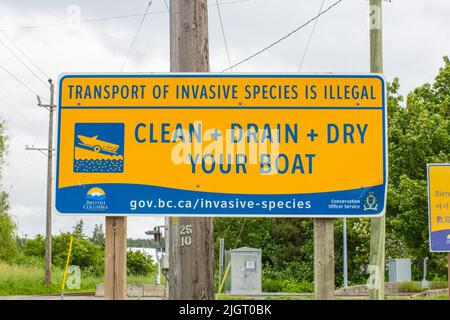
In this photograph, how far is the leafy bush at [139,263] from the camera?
169ft

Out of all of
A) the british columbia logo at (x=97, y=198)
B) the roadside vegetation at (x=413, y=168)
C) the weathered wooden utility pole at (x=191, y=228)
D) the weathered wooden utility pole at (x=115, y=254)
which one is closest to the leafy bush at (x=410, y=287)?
the roadside vegetation at (x=413, y=168)

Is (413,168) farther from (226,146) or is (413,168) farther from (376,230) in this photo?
(226,146)

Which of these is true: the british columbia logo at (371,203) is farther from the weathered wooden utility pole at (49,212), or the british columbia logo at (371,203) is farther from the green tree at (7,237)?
the green tree at (7,237)

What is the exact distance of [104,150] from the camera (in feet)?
17.9

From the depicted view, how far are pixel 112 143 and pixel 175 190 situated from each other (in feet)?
1.89

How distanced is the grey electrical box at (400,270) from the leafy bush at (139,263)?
769 inches

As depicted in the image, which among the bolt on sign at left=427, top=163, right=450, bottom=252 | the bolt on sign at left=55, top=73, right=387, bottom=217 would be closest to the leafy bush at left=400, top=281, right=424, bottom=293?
the bolt on sign at left=427, top=163, right=450, bottom=252

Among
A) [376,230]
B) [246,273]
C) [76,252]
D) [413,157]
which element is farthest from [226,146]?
[76,252]

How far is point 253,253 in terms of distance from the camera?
114 ft

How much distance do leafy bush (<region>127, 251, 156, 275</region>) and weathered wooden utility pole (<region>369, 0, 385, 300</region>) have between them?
3999cm

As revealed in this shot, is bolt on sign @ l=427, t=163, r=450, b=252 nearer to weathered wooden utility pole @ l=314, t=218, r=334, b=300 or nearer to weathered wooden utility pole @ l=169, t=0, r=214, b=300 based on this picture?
weathered wooden utility pole @ l=169, t=0, r=214, b=300

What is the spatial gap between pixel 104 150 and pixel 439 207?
10.4 meters

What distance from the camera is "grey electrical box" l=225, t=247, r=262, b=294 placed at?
34.0 m
